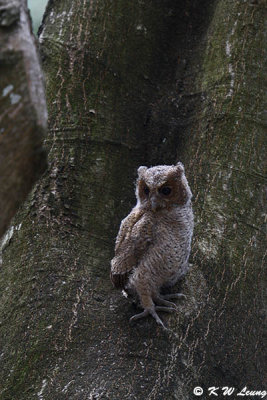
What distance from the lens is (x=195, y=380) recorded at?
7.63 feet

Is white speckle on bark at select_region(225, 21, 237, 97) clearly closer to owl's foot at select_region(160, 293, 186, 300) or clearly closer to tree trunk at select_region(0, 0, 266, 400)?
tree trunk at select_region(0, 0, 266, 400)

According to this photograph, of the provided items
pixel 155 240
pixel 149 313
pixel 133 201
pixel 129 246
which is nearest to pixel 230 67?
pixel 133 201

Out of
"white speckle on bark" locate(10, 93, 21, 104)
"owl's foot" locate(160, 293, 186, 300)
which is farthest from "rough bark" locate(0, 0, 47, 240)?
"owl's foot" locate(160, 293, 186, 300)

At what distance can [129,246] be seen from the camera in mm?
2738

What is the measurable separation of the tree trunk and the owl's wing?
0.47 feet

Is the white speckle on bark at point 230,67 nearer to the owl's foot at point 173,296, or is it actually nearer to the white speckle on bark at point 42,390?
the owl's foot at point 173,296

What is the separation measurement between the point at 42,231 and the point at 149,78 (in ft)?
4.67

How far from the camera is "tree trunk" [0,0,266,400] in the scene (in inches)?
93.1

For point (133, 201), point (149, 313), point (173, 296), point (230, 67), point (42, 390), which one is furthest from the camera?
point (230, 67)

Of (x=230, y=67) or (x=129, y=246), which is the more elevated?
(x=230, y=67)

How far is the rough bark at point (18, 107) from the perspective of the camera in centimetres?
120

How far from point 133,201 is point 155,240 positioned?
1.58 feet

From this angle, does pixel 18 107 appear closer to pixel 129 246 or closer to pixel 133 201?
pixel 129 246

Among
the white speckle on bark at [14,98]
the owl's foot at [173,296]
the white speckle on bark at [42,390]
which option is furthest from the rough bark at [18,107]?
the owl's foot at [173,296]
